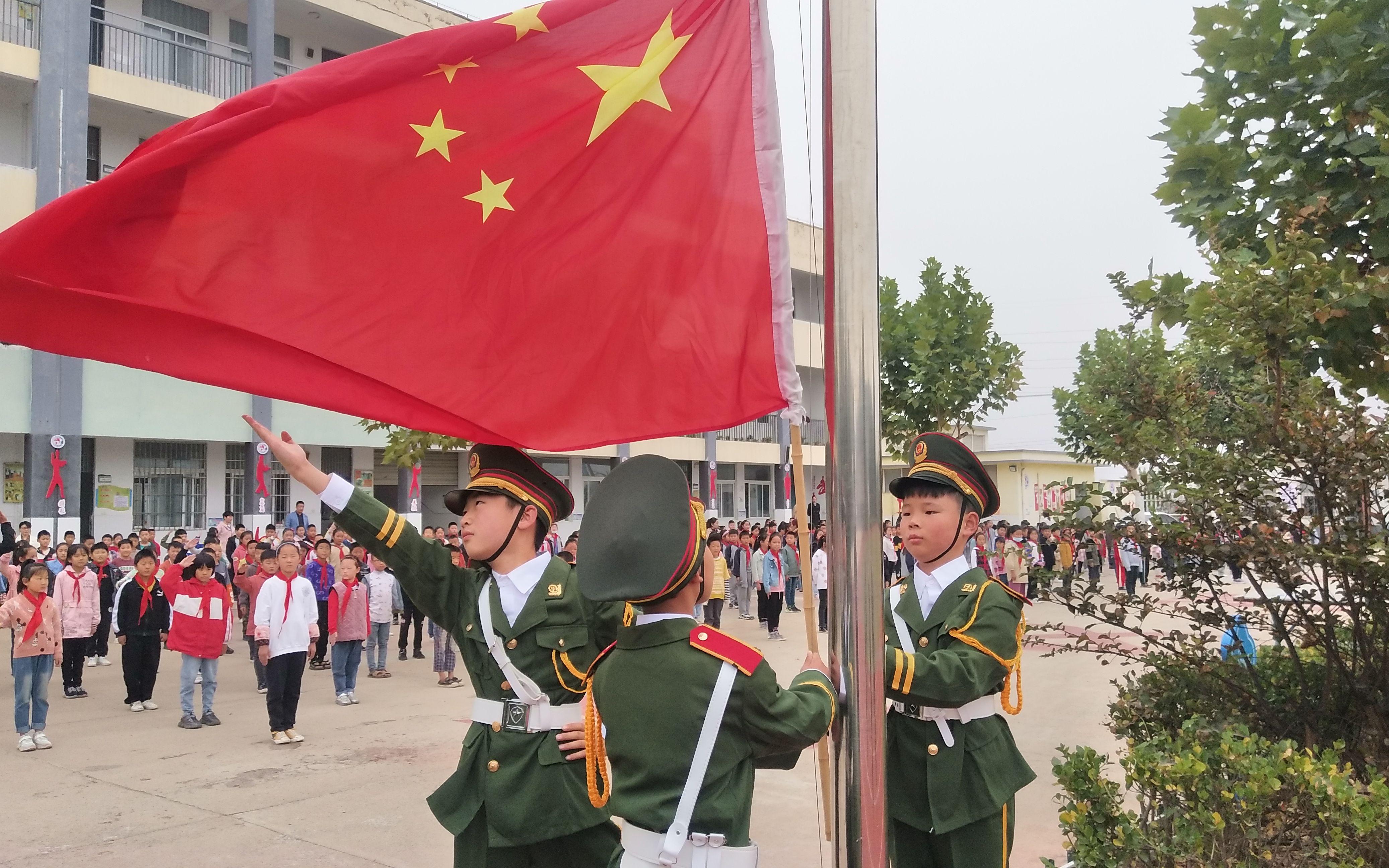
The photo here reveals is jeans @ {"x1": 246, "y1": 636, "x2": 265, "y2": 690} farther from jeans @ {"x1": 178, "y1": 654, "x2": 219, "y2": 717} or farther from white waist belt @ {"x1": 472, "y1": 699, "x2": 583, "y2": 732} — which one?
white waist belt @ {"x1": 472, "y1": 699, "x2": 583, "y2": 732}

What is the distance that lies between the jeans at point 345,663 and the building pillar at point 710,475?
20377mm

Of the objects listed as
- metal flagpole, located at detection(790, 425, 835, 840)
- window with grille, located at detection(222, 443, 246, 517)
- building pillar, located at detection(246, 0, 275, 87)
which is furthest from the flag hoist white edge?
window with grille, located at detection(222, 443, 246, 517)

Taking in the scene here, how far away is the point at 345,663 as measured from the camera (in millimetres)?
10906

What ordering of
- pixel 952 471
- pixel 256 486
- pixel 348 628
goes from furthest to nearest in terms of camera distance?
1. pixel 256 486
2. pixel 348 628
3. pixel 952 471

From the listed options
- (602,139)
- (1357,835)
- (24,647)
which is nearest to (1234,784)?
(1357,835)

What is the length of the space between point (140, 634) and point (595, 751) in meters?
9.38

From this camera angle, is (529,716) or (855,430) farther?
(529,716)

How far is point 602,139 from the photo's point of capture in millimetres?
3625

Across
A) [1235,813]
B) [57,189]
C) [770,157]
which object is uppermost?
[57,189]

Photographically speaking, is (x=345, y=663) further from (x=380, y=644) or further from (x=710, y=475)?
(x=710, y=475)

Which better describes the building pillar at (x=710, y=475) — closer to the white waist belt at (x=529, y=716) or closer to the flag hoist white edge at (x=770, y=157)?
the white waist belt at (x=529, y=716)

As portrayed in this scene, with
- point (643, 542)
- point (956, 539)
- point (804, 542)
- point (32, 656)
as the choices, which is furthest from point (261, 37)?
point (804, 542)

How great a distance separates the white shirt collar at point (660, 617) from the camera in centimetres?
282

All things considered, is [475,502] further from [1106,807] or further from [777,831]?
[777,831]
